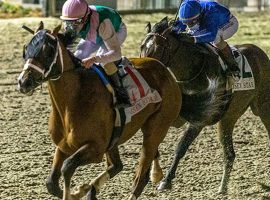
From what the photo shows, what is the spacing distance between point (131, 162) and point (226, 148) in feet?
3.05

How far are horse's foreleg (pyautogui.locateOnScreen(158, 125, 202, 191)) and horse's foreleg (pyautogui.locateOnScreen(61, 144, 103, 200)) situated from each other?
138 centimetres

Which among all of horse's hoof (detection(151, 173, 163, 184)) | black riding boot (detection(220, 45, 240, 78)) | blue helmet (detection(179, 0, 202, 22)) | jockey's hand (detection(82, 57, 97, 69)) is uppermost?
blue helmet (detection(179, 0, 202, 22))

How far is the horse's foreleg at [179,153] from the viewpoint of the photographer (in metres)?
7.16

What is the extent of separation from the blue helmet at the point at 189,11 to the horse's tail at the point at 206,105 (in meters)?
0.58

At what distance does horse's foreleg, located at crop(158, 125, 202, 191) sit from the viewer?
7.16m

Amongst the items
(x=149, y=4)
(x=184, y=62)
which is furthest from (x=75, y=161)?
(x=149, y=4)

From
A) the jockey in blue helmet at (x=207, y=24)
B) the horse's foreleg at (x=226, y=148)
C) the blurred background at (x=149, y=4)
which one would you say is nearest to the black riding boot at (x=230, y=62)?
the jockey in blue helmet at (x=207, y=24)

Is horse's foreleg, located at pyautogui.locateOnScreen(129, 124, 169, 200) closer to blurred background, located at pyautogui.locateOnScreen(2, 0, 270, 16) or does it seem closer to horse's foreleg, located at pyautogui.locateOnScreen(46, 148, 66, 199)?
horse's foreleg, located at pyautogui.locateOnScreen(46, 148, 66, 199)

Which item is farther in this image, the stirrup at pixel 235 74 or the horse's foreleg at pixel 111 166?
the stirrup at pixel 235 74

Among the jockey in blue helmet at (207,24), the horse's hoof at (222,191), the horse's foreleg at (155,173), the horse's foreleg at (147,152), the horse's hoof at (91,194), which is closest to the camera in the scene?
the horse's hoof at (91,194)

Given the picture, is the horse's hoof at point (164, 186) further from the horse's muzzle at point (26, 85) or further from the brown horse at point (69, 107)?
the horse's muzzle at point (26, 85)

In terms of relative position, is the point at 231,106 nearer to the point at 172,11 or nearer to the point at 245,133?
the point at 245,133

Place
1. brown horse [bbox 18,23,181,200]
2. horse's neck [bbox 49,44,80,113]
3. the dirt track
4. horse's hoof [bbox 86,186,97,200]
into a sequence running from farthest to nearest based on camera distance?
the dirt track
horse's hoof [bbox 86,186,97,200]
horse's neck [bbox 49,44,80,113]
brown horse [bbox 18,23,181,200]

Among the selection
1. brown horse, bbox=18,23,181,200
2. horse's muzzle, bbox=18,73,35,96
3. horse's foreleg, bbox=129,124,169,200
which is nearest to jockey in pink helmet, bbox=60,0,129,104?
brown horse, bbox=18,23,181,200
